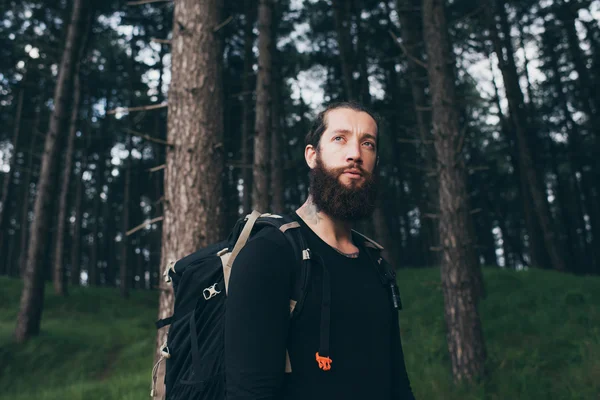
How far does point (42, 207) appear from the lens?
13.5 metres

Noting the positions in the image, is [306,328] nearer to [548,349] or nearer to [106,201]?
[548,349]

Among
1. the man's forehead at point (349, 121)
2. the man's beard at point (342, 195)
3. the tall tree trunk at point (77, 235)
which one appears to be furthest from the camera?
the tall tree trunk at point (77, 235)

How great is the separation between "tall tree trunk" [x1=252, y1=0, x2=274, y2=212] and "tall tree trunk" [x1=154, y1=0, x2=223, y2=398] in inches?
241

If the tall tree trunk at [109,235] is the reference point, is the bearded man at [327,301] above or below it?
below

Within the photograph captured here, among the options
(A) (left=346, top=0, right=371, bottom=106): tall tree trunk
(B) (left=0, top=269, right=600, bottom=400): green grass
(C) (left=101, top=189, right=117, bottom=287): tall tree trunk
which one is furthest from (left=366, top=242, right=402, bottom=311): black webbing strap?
(C) (left=101, top=189, right=117, bottom=287): tall tree trunk

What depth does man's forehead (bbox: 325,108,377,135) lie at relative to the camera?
2777mm

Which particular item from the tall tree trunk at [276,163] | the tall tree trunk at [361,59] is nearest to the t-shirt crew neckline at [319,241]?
the tall tree trunk at [276,163]

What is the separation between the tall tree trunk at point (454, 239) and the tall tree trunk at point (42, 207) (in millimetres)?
10643

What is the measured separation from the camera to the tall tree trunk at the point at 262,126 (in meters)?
11.6

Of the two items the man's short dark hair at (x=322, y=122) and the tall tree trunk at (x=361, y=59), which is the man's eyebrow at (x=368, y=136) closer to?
the man's short dark hair at (x=322, y=122)

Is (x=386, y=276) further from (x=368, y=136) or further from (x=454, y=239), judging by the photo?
(x=454, y=239)

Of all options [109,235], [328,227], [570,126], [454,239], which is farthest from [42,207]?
[109,235]

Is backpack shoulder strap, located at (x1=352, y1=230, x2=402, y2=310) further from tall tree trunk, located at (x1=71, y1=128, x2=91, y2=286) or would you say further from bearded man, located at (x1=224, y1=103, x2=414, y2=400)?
tall tree trunk, located at (x1=71, y1=128, x2=91, y2=286)

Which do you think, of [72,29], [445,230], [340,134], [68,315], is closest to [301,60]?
[72,29]
